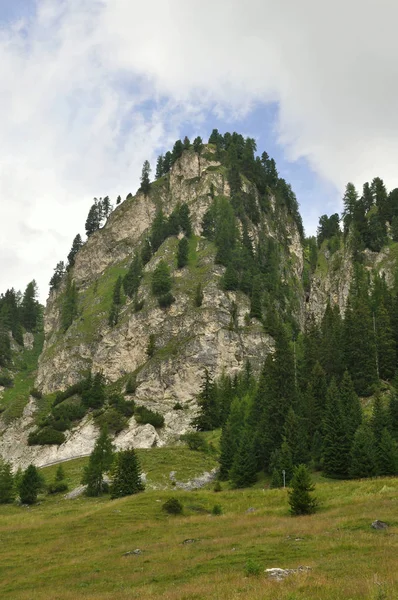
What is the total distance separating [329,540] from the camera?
1016 inches

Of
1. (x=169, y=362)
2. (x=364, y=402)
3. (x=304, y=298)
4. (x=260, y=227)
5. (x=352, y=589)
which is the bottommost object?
(x=352, y=589)

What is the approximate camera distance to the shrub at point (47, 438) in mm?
109125

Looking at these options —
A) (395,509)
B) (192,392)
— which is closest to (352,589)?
(395,509)

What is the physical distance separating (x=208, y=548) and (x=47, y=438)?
9060cm

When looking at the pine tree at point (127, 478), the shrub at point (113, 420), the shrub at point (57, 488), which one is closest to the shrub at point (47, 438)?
the shrub at point (113, 420)

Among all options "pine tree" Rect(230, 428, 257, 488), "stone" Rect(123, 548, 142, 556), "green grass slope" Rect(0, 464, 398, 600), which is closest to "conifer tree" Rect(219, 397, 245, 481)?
"pine tree" Rect(230, 428, 257, 488)

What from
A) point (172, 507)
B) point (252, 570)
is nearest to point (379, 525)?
point (252, 570)

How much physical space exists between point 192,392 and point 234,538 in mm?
97017

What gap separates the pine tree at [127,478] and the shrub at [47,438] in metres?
54.8

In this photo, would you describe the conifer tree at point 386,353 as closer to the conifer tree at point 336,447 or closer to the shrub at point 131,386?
the conifer tree at point 336,447

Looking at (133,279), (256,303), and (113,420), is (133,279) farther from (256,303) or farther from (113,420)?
(113,420)

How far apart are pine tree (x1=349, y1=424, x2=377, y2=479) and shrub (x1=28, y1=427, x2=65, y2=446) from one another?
75.4 metres

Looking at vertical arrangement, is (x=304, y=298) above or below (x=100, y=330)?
above

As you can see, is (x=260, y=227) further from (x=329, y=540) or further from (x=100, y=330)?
(x=329, y=540)
